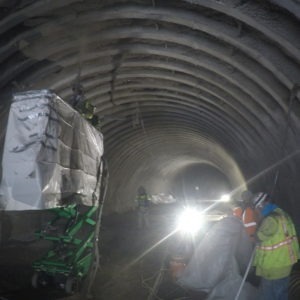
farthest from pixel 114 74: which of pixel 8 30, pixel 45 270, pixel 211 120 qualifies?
pixel 45 270

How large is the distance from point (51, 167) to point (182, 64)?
5367 millimetres

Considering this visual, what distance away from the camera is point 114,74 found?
30.9 ft

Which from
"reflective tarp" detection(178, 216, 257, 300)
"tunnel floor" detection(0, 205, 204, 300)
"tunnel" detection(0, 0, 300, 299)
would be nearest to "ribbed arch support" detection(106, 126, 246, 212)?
"tunnel" detection(0, 0, 300, 299)

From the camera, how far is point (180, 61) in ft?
29.0

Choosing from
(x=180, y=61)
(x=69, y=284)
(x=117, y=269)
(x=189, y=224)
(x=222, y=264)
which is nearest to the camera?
(x=222, y=264)

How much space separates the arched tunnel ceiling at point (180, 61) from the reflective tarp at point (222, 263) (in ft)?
7.29

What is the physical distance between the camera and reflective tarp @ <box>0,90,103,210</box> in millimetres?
4441

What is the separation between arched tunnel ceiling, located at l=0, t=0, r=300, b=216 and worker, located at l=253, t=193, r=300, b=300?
2.30 meters

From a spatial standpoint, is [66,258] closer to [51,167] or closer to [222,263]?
[51,167]

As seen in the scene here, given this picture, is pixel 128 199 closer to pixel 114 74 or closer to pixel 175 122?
pixel 175 122

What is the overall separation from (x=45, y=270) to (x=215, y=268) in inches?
134

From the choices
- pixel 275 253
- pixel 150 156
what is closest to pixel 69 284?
pixel 275 253

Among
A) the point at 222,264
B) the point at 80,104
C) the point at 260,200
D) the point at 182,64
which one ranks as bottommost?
the point at 222,264

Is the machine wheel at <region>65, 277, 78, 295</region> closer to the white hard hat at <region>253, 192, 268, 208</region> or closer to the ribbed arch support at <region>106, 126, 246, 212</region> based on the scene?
the white hard hat at <region>253, 192, 268, 208</region>
